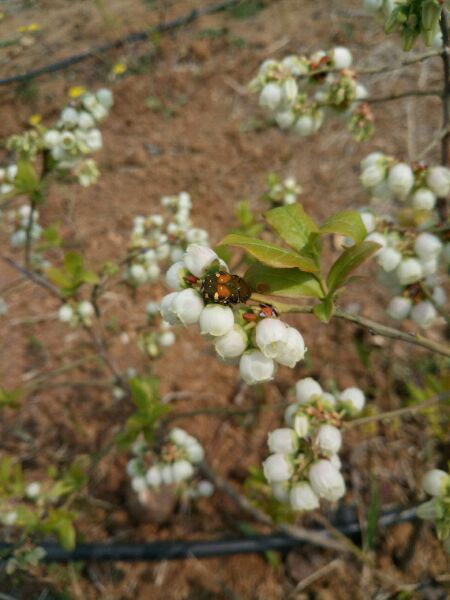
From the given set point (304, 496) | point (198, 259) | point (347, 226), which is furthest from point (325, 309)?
point (304, 496)

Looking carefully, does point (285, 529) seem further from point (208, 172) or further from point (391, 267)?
point (208, 172)

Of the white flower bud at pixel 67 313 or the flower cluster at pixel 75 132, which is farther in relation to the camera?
the white flower bud at pixel 67 313

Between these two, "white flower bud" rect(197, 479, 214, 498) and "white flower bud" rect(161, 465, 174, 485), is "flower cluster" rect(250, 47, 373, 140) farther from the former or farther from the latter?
"white flower bud" rect(197, 479, 214, 498)

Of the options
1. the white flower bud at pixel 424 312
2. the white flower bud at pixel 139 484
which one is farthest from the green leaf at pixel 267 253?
the white flower bud at pixel 139 484

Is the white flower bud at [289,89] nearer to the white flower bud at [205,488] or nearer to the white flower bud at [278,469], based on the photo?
the white flower bud at [278,469]

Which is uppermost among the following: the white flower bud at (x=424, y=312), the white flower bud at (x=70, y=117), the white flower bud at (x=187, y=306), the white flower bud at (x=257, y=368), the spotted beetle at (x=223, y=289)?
the white flower bud at (x=70, y=117)

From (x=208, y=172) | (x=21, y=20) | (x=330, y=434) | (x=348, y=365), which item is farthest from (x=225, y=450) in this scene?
(x=21, y=20)
